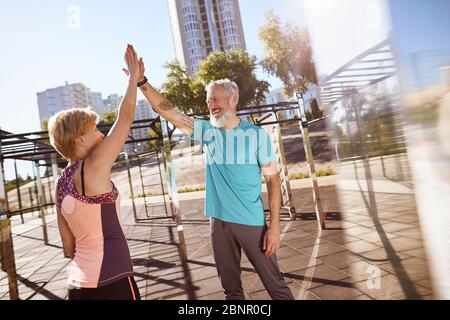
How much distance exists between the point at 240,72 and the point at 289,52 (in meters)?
6.55

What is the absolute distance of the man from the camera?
6.20 feet

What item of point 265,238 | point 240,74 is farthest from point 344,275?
point 240,74

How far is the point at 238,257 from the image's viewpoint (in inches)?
77.0

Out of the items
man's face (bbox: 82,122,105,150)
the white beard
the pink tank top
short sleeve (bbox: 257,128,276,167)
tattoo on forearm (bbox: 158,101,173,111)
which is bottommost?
the pink tank top

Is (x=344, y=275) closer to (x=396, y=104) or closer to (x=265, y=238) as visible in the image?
(x=265, y=238)

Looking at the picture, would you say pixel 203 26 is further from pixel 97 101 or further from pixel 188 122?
pixel 188 122

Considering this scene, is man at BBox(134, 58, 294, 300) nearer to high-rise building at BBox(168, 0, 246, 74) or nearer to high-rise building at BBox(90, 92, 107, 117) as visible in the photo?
high-rise building at BBox(168, 0, 246, 74)

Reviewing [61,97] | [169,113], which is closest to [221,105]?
[169,113]

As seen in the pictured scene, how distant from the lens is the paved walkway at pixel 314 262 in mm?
3016

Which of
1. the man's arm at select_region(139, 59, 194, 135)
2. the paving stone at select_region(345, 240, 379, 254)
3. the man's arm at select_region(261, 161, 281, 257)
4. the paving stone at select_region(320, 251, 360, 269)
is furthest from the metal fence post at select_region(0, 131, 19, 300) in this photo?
the paving stone at select_region(345, 240, 379, 254)

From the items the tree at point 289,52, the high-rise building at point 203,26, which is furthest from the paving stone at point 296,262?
the high-rise building at point 203,26

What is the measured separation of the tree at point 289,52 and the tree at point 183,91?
811 centimetres

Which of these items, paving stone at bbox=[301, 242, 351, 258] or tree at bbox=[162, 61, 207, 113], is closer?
paving stone at bbox=[301, 242, 351, 258]

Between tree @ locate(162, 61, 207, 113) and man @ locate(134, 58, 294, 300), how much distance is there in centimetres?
Result: 2825
